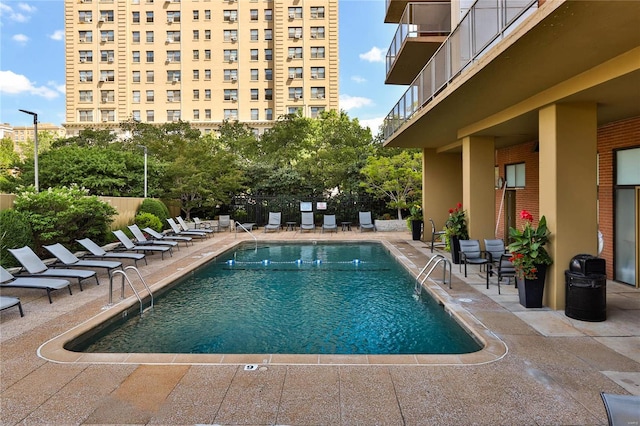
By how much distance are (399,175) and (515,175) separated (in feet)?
22.4

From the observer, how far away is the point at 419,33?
1407 cm

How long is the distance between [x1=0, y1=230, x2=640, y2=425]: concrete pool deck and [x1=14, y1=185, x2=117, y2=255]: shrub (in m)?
5.44

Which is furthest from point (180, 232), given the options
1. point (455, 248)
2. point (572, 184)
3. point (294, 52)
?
point (294, 52)

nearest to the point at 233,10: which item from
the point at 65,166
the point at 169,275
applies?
the point at 65,166

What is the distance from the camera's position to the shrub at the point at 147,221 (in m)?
18.0

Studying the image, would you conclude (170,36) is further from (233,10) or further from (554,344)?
(554,344)

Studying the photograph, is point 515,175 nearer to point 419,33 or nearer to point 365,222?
point 419,33

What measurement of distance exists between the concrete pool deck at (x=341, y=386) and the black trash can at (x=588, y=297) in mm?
247

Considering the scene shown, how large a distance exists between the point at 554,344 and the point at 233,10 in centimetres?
5729

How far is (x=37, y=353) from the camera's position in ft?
18.0

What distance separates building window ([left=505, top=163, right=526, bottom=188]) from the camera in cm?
1464

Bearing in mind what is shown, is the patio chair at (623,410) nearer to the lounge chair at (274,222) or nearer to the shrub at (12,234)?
the shrub at (12,234)

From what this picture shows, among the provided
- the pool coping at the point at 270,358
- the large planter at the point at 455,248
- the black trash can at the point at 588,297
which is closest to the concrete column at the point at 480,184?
the large planter at the point at 455,248

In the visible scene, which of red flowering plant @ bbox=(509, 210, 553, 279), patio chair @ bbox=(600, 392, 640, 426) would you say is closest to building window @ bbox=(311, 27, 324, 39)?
red flowering plant @ bbox=(509, 210, 553, 279)
